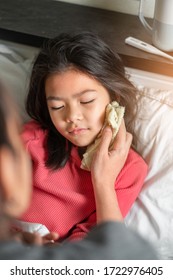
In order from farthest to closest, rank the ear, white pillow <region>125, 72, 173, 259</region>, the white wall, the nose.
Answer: the white wall < white pillow <region>125, 72, 173, 259</region> < the nose < the ear

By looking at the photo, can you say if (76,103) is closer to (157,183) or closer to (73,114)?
(73,114)

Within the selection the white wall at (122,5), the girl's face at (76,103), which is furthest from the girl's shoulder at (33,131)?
the white wall at (122,5)

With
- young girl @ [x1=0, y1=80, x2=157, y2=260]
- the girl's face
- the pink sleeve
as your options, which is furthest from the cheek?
young girl @ [x1=0, y1=80, x2=157, y2=260]

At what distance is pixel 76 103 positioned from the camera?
97cm

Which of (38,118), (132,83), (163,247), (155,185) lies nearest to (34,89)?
(38,118)

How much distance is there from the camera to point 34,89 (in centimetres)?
108

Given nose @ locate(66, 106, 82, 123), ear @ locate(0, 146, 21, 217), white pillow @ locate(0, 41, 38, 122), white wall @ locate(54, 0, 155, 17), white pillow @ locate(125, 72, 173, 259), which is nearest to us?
ear @ locate(0, 146, 21, 217)

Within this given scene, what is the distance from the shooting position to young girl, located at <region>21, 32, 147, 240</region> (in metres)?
0.98

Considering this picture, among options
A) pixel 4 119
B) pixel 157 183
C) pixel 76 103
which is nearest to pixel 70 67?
pixel 76 103

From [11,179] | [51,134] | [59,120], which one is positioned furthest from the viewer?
[51,134]

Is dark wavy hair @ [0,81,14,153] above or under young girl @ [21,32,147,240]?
above

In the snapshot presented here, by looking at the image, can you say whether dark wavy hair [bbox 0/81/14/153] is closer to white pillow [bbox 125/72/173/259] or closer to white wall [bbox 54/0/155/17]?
white pillow [bbox 125/72/173/259]

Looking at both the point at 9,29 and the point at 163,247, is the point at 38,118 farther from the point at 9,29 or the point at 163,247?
the point at 163,247
